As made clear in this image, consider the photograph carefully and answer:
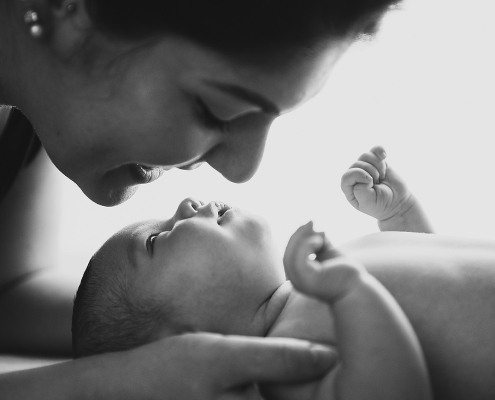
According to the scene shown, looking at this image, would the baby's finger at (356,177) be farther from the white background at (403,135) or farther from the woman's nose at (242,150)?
the woman's nose at (242,150)

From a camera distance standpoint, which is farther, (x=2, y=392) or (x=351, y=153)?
(x=351, y=153)

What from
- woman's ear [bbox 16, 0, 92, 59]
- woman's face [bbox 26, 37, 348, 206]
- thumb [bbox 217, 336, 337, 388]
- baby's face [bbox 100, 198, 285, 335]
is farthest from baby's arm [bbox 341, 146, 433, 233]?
woman's ear [bbox 16, 0, 92, 59]

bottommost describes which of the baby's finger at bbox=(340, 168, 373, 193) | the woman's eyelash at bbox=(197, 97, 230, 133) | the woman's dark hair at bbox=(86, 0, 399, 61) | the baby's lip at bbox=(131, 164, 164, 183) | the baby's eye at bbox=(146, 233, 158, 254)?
the baby's eye at bbox=(146, 233, 158, 254)

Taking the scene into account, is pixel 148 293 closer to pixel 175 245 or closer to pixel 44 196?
pixel 175 245

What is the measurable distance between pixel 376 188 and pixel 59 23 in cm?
60

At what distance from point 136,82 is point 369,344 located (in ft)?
1.30

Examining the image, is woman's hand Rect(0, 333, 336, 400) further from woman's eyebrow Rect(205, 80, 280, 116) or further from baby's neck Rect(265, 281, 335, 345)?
woman's eyebrow Rect(205, 80, 280, 116)

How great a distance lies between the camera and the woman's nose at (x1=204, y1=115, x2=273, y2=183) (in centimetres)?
71

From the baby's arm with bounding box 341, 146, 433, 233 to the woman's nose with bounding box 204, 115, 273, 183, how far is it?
1.01 ft

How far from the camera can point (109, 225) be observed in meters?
1.35

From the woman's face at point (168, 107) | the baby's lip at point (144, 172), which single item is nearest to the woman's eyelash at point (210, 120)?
the woman's face at point (168, 107)

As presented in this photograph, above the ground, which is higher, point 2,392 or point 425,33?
point 425,33

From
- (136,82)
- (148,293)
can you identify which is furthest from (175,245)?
(136,82)

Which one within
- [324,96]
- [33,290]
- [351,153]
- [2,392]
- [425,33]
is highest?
[425,33]
